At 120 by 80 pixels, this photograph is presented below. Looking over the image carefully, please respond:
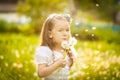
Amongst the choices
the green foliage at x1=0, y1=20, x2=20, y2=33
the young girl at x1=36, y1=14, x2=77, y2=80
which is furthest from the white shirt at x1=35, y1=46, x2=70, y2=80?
the green foliage at x1=0, y1=20, x2=20, y2=33

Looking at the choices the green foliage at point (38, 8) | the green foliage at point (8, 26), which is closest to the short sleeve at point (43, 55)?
the green foliage at point (38, 8)

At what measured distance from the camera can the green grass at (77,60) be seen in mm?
1810

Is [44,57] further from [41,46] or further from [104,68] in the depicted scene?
[104,68]

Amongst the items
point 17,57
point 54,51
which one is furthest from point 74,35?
point 17,57

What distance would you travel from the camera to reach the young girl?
1.57 metres

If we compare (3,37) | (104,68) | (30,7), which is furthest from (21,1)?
(104,68)

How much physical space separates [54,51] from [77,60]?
0.19 m

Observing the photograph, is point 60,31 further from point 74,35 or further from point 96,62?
point 96,62

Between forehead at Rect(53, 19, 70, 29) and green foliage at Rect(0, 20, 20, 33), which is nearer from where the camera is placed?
forehead at Rect(53, 19, 70, 29)

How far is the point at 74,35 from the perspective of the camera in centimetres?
178

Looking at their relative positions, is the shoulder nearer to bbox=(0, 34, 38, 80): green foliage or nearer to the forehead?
the forehead

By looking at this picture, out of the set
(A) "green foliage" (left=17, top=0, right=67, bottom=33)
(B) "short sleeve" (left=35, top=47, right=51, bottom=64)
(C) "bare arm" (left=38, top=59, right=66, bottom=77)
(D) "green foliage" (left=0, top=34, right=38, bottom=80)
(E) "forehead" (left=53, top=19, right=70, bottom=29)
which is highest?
(E) "forehead" (left=53, top=19, right=70, bottom=29)

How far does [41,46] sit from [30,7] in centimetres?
45

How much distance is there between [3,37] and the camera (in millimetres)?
2018
